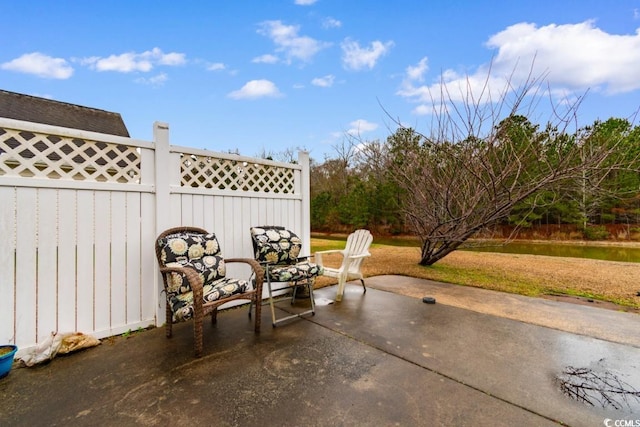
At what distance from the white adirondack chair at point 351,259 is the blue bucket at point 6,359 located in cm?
263

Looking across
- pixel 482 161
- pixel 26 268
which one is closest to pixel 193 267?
pixel 26 268

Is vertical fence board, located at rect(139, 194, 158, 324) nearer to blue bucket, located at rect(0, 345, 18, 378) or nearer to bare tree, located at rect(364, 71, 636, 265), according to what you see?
blue bucket, located at rect(0, 345, 18, 378)

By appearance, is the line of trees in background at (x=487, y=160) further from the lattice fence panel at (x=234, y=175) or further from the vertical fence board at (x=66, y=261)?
the vertical fence board at (x=66, y=261)

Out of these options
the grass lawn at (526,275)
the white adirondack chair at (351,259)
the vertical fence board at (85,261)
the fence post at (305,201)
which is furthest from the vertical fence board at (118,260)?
the grass lawn at (526,275)

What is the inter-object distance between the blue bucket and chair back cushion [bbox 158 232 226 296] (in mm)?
990

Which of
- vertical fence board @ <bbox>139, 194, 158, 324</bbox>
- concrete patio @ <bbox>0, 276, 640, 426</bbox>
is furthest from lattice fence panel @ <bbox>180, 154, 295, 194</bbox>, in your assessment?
concrete patio @ <bbox>0, 276, 640, 426</bbox>

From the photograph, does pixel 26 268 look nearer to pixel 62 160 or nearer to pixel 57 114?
pixel 62 160

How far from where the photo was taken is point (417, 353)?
2.16 metres

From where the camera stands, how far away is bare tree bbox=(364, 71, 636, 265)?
3918 mm

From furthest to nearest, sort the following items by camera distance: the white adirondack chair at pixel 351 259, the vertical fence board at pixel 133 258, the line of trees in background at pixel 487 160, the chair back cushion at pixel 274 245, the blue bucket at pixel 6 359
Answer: the line of trees in background at pixel 487 160 → the white adirondack chair at pixel 351 259 → the chair back cushion at pixel 274 245 → the vertical fence board at pixel 133 258 → the blue bucket at pixel 6 359

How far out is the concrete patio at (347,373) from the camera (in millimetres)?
1492

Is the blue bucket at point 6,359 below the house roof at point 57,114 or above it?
below

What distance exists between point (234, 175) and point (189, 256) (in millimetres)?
1259

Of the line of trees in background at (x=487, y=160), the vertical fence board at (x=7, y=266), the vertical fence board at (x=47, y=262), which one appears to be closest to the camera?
the vertical fence board at (x=7, y=266)
